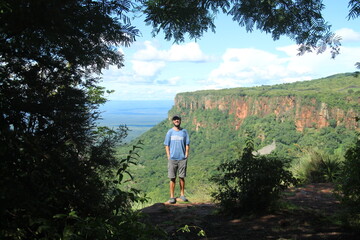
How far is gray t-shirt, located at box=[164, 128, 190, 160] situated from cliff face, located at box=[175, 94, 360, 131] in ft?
182

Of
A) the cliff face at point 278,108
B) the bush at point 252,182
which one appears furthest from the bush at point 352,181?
the cliff face at point 278,108

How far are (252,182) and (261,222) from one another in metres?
0.58

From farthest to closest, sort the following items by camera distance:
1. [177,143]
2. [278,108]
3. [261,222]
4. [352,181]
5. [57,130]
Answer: [278,108]
[177,143]
[261,222]
[352,181]
[57,130]

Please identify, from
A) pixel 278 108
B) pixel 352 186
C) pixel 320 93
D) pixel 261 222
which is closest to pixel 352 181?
pixel 352 186

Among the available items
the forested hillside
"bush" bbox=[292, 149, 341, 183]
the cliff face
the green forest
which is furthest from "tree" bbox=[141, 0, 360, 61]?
the cliff face

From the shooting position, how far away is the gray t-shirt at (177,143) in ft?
21.7

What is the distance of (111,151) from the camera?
253 centimetres

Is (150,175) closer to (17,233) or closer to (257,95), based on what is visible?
(257,95)

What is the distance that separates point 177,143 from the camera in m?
6.62

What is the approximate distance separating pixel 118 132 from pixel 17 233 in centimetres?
106

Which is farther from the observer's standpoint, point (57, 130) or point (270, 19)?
point (270, 19)

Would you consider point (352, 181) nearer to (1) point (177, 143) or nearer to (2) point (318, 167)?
(1) point (177, 143)

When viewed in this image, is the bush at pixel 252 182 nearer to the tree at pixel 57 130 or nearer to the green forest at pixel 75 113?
the green forest at pixel 75 113

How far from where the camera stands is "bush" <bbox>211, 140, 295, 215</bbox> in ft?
15.4
